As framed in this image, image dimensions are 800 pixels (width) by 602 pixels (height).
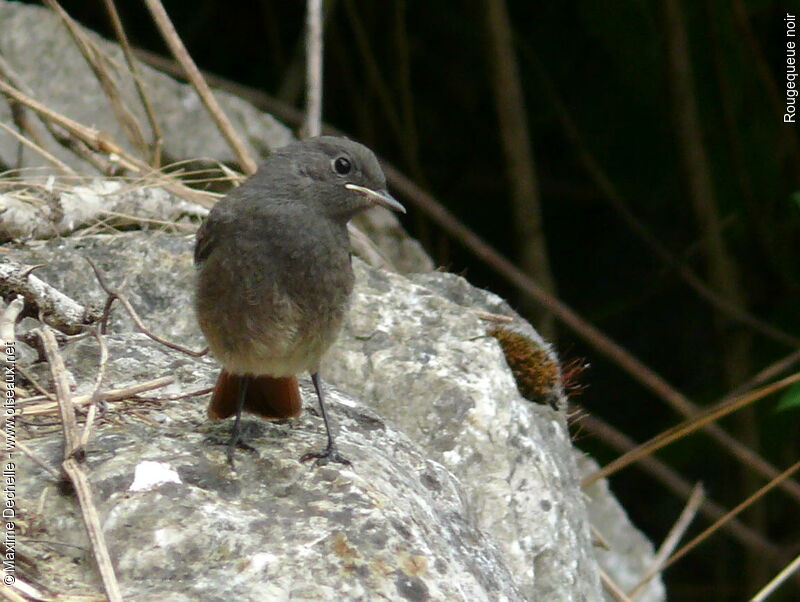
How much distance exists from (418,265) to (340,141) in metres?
2.32

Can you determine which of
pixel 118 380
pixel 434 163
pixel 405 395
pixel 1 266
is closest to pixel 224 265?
pixel 118 380

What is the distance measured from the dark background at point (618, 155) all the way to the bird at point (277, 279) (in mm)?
3149

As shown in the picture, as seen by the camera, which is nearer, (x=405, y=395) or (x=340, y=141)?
(x=340, y=141)

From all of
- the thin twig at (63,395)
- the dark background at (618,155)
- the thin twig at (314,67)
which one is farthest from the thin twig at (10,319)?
the dark background at (618,155)

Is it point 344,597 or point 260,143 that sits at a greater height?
point 260,143

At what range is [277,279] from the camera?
10.0 ft

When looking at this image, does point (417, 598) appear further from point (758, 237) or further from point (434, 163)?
point (434, 163)

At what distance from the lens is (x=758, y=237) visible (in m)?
6.79

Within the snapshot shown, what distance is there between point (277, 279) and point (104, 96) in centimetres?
331

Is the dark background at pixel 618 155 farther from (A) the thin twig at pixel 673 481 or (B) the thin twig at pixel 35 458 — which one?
(B) the thin twig at pixel 35 458

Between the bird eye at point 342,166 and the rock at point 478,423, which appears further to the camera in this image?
the rock at point 478,423

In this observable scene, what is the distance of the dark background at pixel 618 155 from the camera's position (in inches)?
258

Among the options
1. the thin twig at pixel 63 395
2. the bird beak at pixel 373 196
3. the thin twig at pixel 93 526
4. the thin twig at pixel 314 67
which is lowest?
the thin twig at pixel 93 526

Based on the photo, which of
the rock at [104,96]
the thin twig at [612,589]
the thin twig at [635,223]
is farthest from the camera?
the thin twig at [635,223]
